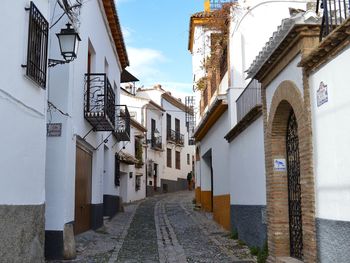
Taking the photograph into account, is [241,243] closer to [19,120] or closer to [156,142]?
[19,120]

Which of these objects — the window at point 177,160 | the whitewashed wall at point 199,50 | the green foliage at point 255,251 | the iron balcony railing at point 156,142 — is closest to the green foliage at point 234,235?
the green foliage at point 255,251

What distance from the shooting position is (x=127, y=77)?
80.3 feet

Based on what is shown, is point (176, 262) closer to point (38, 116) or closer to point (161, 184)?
point (38, 116)

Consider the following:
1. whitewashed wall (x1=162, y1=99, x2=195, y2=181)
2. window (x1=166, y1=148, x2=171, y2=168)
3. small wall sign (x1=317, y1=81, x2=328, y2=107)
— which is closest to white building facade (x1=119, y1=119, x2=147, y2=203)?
whitewashed wall (x1=162, y1=99, x2=195, y2=181)

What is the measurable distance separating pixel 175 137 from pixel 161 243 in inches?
1184

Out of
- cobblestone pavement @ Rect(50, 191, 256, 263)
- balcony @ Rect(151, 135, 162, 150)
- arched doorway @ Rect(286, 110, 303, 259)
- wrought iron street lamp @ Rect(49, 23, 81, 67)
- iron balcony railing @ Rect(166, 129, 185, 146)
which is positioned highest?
iron balcony railing @ Rect(166, 129, 185, 146)

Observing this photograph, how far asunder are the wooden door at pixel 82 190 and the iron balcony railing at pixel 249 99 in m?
4.15

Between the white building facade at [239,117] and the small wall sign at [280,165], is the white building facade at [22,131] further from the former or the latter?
the white building facade at [239,117]

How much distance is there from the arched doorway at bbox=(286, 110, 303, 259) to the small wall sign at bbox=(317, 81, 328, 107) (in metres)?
1.61

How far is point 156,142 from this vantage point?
36.3m

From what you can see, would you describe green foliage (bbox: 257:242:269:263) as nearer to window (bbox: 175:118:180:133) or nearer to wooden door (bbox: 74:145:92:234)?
wooden door (bbox: 74:145:92:234)

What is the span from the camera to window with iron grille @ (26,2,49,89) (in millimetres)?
7332

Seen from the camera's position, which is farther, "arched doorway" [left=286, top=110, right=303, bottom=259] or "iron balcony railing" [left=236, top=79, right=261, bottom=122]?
"iron balcony railing" [left=236, top=79, right=261, bottom=122]

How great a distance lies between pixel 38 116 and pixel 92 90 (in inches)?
191
